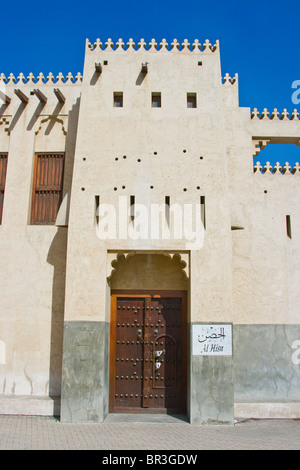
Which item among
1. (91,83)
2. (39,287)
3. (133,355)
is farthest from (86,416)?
(91,83)

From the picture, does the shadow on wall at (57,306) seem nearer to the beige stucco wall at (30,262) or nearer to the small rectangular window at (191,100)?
the beige stucco wall at (30,262)

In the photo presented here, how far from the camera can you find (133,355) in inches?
374

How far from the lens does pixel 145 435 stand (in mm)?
7695

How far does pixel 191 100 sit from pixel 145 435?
23.1ft

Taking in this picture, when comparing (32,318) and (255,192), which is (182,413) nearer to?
(32,318)

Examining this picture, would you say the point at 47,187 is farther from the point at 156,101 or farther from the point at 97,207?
the point at 156,101

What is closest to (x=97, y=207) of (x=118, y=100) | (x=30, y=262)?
(x=30, y=262)

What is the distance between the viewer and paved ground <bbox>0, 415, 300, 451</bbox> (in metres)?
7.00

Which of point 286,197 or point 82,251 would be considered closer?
point 82,251

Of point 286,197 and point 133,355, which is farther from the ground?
point 286,197

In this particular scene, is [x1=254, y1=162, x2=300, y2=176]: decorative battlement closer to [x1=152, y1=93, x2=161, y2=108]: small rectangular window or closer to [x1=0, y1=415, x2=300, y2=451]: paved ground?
[x1=152, y1=93, x2=161, y2=108]: small rectangular window

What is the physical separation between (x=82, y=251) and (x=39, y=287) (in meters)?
1.77

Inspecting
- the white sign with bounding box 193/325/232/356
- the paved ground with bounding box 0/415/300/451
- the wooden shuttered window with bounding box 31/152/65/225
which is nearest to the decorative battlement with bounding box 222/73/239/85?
the wooden shuttered window with bounding box 31/152/65/225
